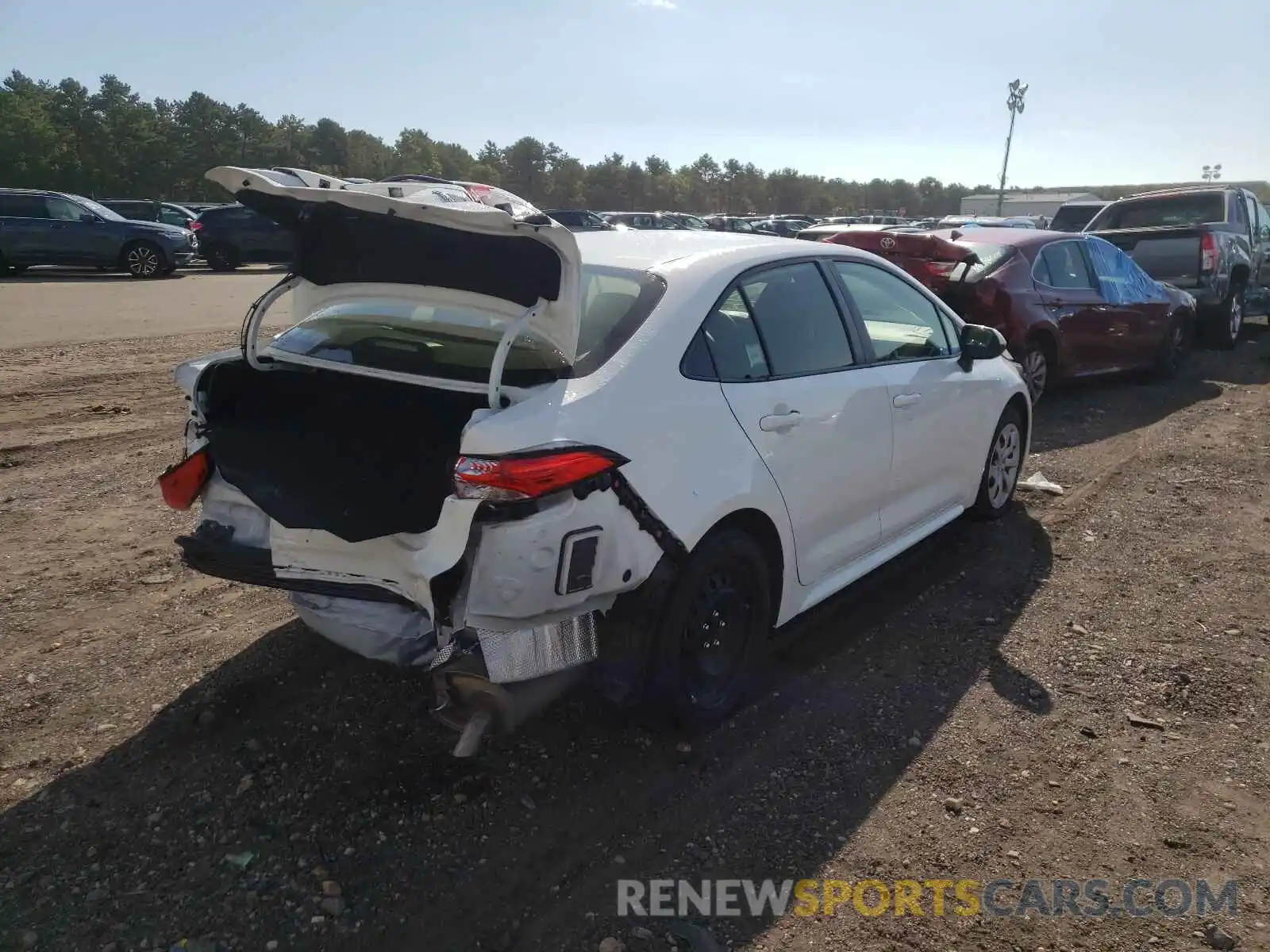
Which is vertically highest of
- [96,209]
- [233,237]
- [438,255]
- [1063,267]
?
[96,209]

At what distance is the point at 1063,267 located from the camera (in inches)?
337

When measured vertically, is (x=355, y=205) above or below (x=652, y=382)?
above

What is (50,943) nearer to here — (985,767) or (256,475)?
(256,475)

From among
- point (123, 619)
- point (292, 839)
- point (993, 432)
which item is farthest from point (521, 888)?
point (993, 432)

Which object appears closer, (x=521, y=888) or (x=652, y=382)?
(x=521, y=888)

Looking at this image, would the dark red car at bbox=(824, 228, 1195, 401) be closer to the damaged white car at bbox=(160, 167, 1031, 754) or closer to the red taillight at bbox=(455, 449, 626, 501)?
the damaged white car at bbox=(160, 167, 1031, 754)

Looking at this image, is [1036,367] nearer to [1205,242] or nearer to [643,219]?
[1205,242]

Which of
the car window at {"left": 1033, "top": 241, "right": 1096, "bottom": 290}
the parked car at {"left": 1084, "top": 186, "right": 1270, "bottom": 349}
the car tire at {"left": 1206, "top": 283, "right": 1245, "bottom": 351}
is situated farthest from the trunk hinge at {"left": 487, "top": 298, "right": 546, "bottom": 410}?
the car tire at {"left": 1206, "top": 283, "right": 1245, "bottom": 351}

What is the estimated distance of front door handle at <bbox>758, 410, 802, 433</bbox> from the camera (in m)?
3.42

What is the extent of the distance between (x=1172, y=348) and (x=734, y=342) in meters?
8.46

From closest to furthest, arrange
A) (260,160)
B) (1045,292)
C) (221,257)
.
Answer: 1. (1045,292)
2. (221,257)
3. (260,160)

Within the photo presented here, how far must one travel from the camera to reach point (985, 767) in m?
3.34

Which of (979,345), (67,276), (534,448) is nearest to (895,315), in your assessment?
(979,345)

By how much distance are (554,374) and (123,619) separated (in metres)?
2.55
